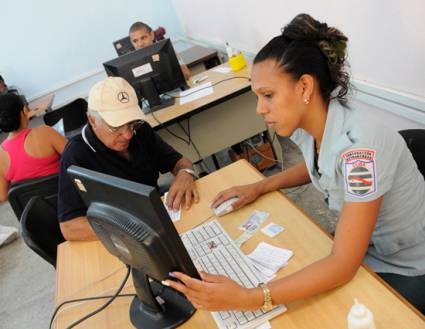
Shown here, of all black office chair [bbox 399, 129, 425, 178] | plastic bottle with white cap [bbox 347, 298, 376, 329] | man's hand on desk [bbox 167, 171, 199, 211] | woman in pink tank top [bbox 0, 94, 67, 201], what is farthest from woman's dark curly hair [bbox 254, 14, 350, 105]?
woman in pink tank top [bbox 0, 94, 67, 201]

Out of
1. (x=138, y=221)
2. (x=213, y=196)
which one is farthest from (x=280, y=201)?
(x=138, y=221)

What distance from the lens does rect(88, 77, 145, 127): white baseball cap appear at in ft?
4.46

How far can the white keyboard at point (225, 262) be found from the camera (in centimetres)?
85

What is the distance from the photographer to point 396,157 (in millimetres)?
865

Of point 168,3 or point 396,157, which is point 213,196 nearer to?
point 396,157

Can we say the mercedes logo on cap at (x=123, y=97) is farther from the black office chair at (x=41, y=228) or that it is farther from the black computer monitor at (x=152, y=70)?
the black computer monitor at (x=152, y=70)

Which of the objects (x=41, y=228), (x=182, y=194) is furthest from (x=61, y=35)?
(x=182, y=194)

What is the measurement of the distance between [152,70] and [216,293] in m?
1.88

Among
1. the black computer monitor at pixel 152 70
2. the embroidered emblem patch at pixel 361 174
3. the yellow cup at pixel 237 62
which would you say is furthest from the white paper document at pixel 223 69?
the embroidered emblem patch at pixel 361 174

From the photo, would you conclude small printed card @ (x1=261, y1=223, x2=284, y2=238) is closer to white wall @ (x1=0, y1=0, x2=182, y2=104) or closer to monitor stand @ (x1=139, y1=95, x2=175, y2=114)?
monitor stand @ (x1=139, y1=95, x2=175, y2=114)

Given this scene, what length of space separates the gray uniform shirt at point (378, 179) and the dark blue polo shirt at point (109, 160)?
0.80m

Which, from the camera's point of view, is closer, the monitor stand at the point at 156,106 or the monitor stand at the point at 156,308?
the monitor stand at the point at 156,308

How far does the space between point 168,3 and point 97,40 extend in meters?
1.12

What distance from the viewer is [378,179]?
32.4 inches
